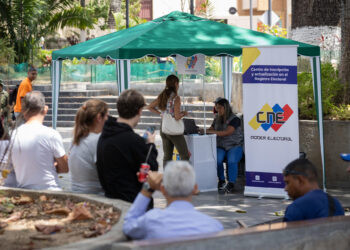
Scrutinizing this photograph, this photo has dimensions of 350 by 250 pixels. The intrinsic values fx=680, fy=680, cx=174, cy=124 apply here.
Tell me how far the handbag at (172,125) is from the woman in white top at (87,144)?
182 inches

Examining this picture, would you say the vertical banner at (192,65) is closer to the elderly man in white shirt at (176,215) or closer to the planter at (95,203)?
the planter at (95,203)

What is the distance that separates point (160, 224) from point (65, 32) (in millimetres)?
44673

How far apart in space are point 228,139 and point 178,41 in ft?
5.46

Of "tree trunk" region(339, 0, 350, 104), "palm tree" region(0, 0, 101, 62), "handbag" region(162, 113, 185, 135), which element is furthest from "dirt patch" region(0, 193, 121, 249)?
"palm tree" region(0, 0, 101, 62)

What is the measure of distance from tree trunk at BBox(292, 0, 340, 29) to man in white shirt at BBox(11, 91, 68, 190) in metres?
8.90

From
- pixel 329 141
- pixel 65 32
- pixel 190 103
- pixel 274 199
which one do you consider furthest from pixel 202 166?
pixel 65 32

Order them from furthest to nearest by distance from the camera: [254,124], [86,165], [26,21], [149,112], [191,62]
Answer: [26,21] < [149,112] < [191,62] < [254,124] < [86,165]

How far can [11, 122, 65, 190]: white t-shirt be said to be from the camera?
5.70 metres

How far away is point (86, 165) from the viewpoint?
5504 millimetres

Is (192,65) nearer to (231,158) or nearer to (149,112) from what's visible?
(231,158)

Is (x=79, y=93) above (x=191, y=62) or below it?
below

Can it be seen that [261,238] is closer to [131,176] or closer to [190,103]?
[131,176]

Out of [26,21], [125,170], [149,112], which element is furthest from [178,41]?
[26,21]

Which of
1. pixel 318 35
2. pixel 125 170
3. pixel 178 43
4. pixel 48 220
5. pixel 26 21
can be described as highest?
→ pixel 26 21
